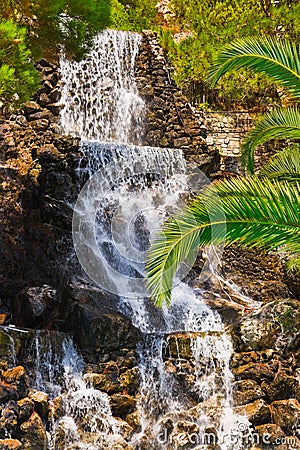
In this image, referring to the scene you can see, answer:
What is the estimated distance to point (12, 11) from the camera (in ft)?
24.1

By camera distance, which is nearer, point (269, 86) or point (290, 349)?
point (290, 349)

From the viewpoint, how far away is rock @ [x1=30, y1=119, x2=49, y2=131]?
1152 centimetres

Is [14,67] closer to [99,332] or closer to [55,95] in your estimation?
[99,332]

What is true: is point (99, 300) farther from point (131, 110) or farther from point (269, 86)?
point (269, 86)

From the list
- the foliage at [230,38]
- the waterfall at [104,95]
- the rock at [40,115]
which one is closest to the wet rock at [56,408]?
the rock at [40,115]

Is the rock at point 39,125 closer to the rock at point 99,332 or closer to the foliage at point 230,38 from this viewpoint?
the rock at point 99,332

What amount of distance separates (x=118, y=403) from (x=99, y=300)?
188 cm

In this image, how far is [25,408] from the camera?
6.61 m

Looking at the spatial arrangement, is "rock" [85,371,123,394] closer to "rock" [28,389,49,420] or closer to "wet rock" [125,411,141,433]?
"wet rock" [125,411,141,433]

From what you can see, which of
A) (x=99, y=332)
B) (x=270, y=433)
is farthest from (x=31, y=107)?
(x=270, y=433)

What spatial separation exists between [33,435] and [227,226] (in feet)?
12.3

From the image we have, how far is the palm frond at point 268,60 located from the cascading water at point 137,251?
4.30 m

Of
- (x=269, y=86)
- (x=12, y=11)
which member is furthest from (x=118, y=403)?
(x=269, y=86)

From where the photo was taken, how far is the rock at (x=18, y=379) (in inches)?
269
